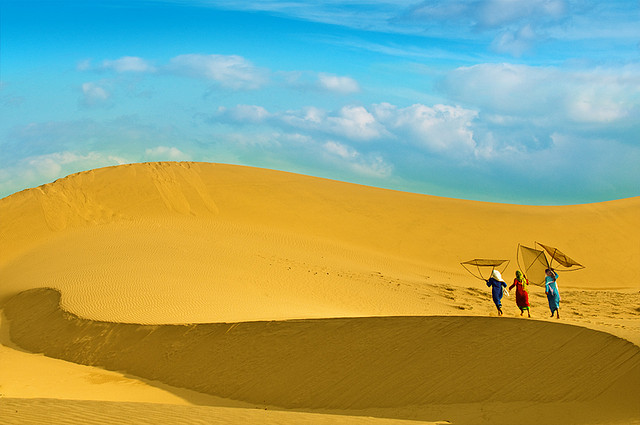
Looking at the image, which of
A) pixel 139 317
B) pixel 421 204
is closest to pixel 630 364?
pixel 139 317

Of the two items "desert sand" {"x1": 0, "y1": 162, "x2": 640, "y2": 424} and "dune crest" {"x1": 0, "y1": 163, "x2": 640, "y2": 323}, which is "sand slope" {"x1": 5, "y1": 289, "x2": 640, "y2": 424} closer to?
"desert sand" {"x1": 0, "y1": 162, "x2": 640, "y2": 424}

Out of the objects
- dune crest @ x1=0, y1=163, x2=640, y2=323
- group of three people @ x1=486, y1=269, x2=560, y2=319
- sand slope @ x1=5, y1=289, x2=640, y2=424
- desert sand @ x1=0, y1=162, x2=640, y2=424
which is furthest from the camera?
dune crest @ x1=0, y1=163, x2=640, y2=323

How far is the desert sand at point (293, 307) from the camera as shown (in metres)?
11.3

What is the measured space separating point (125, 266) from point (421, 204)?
2301 centimetres

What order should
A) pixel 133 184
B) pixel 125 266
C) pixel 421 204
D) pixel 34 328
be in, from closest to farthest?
pixel 34 328 → pixel 125 266 → pixel 133 184 → pixel 421 204

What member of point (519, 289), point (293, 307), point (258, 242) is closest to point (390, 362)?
point (519, 289)

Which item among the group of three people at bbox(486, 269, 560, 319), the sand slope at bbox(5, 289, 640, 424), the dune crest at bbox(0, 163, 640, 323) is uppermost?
the dune crest at bbox(0, 163, 640, 323)

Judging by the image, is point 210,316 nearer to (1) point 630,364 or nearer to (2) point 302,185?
(1) point 630,364

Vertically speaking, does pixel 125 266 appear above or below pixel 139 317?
above

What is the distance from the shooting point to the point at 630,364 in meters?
10.4

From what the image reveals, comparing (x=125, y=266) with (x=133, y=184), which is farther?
(x=133, y=184)

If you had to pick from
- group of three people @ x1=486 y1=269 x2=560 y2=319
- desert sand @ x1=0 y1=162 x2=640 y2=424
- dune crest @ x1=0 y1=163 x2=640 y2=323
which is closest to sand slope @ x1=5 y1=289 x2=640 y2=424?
desert sand @ x1=0 y1=162 x2=640 y2=424

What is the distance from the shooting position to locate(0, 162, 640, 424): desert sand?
11297mm

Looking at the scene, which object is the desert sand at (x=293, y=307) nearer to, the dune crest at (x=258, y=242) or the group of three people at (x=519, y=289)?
the dune crest at (x=258, y=242)
